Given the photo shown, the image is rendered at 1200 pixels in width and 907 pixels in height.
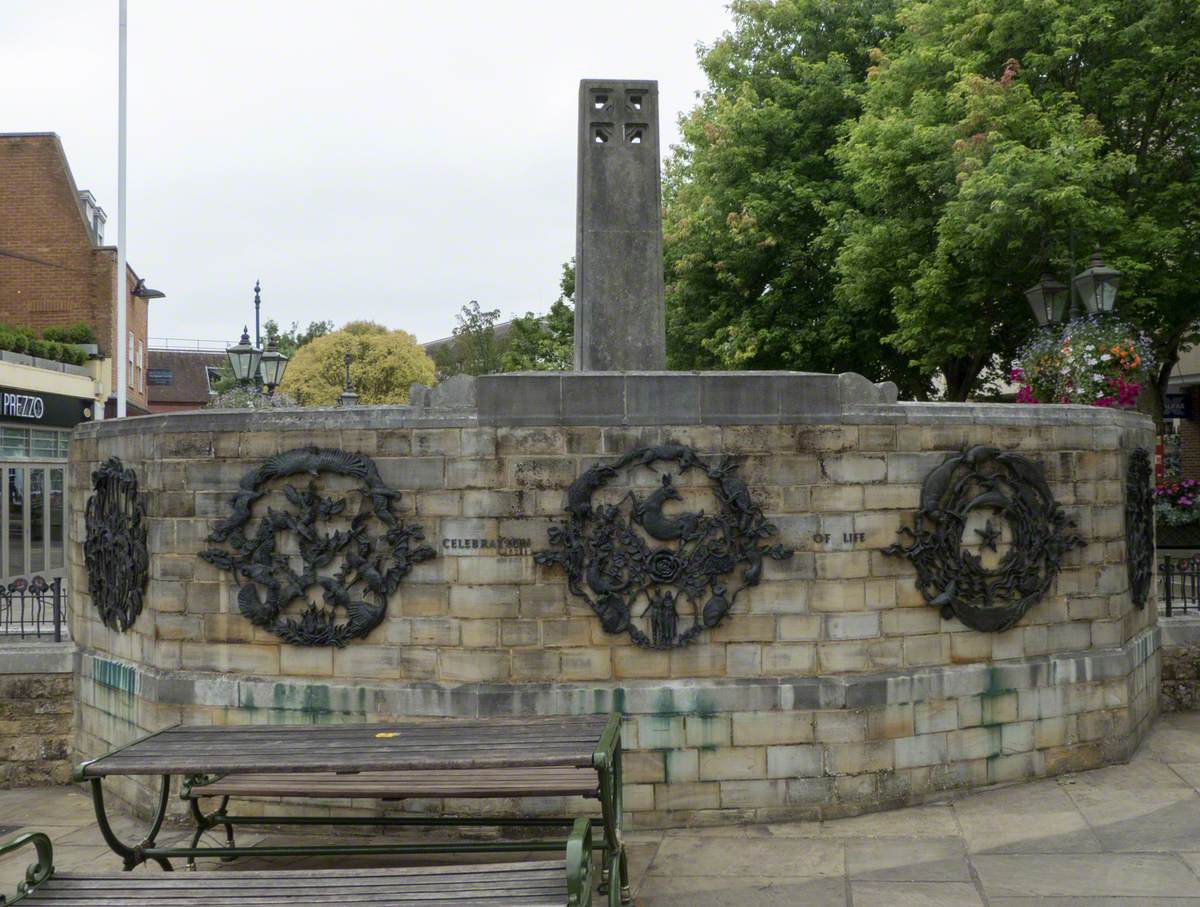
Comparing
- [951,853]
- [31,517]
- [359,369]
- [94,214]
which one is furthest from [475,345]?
[951,853]

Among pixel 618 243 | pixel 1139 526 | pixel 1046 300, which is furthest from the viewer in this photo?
pixel 1046 300

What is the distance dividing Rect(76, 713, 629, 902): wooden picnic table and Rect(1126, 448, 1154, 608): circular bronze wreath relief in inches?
228

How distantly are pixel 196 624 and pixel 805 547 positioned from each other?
4.79 metres

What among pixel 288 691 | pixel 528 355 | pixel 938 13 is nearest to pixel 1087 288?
pixel 288 691

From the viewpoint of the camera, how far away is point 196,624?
9.45 meters

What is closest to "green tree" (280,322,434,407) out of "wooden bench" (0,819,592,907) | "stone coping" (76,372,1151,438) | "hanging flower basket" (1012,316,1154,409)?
"hanging flower basket" (1012,316,1154,409)

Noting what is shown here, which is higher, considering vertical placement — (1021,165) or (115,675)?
(1021,165)

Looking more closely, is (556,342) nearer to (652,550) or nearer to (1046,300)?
(1046,300)

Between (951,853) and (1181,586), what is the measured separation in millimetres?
6623

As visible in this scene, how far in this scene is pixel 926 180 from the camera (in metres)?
21.8

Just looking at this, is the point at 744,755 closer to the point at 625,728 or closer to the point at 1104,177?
the point at 625,728

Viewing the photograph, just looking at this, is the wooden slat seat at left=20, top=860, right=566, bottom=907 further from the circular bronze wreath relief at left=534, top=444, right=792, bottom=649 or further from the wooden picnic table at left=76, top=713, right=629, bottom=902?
the circular bronze wreath relief at left=534, top=444, right=792, bottom=649

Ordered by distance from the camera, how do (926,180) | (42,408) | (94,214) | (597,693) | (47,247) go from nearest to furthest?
(597,693), (926,180), (42,408), (47,247), (94,214)

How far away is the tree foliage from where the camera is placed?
19969 millimetres
